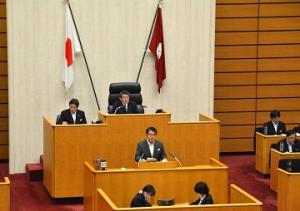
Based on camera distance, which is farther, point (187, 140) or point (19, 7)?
point (19, 7)

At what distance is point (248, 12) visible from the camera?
14641mm

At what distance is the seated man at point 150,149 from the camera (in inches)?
432

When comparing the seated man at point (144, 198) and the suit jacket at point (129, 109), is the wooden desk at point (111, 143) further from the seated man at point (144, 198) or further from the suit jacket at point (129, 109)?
the seated man at point (144, 198)

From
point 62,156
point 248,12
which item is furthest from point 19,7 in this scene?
point 248,12

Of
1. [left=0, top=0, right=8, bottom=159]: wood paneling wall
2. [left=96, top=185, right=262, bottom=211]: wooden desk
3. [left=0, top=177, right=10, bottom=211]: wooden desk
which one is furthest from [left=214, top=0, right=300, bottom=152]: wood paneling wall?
[left=0, top=177, right=10, bottom=211]: wooden desk

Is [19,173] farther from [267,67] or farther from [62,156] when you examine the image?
[267,67]

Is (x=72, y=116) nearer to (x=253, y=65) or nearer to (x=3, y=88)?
(x=3, y=88)

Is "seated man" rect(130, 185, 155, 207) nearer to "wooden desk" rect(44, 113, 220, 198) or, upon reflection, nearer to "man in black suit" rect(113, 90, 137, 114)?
"wooden desk" rect(44, 113, 220, 198)

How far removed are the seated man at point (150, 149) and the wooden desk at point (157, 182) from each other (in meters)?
1.02

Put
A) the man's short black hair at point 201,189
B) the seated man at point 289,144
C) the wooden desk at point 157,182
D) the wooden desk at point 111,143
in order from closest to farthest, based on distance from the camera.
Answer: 1. the man's short black hair at point 201,189
2. the wooden desk at point 157,182
3. the wooden desk at point 111,143
4. the seated man at point 289,144

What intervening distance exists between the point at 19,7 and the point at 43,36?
61cm

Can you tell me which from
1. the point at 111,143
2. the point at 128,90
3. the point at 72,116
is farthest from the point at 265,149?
the point at 72,116

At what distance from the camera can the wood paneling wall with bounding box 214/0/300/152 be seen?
48.1 feet

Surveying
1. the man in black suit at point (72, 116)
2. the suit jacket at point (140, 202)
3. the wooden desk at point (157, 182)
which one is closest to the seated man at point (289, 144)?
the wooden desk at point (157, 182)
